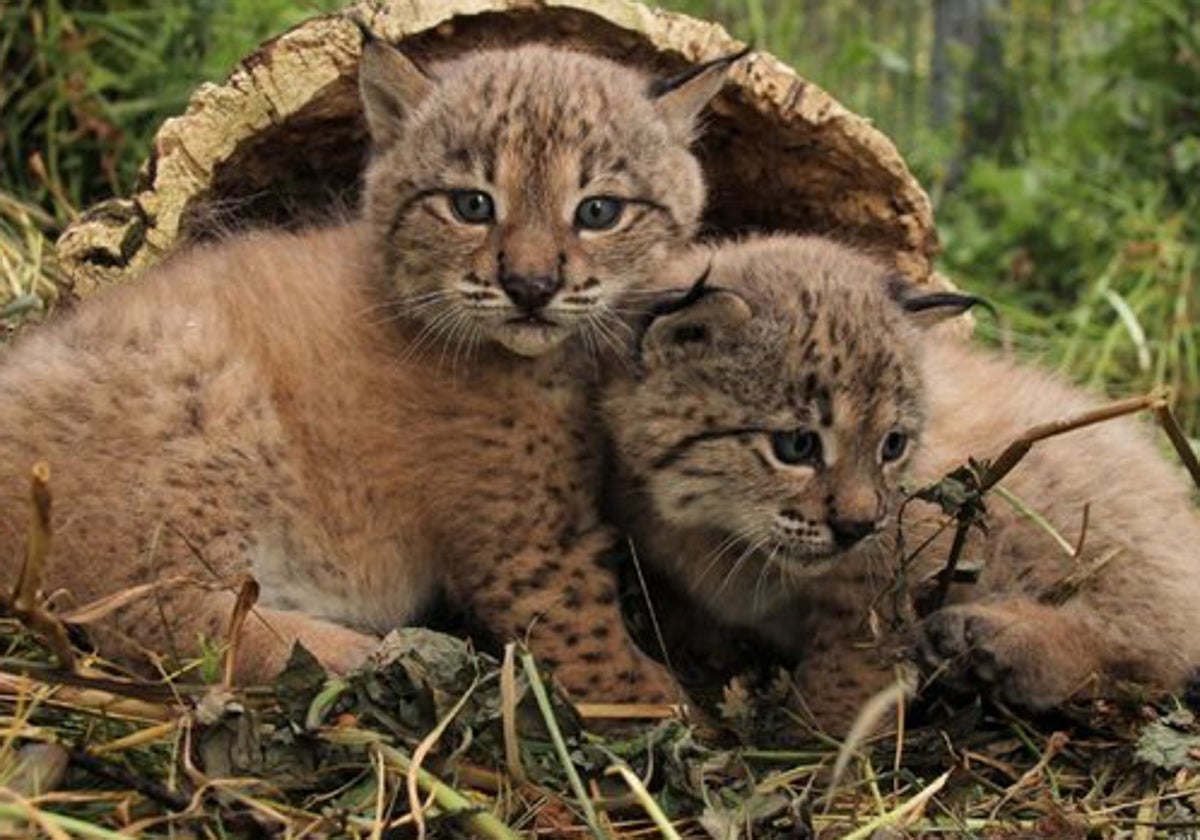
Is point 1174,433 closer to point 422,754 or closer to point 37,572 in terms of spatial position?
point 422,754

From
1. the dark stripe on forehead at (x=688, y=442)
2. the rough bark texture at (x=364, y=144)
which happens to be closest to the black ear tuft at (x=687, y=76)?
the rough bark texture at (x=364, y=144)

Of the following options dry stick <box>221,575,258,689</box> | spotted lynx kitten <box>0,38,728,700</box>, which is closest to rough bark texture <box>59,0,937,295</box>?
spotted lynx kitten <box>0,38,728,700</box>

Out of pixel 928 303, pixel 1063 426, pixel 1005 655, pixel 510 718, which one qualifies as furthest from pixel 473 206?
pixel 1005 655

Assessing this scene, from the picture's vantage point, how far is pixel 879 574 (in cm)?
395

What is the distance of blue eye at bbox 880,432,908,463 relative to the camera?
3820mm

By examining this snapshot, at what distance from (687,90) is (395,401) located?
45.7 inches

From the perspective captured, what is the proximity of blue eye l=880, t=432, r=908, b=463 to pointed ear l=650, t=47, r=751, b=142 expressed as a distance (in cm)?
109

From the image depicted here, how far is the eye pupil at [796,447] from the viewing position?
12.2ft

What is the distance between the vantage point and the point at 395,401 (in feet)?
13.0

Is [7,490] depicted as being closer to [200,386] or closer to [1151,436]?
[200,386]

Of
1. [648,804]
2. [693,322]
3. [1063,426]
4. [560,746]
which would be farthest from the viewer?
[693,322]

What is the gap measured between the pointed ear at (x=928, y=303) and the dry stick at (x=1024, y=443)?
1.52 ft

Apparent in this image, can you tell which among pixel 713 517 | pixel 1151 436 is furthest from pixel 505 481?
pixel 1151 436

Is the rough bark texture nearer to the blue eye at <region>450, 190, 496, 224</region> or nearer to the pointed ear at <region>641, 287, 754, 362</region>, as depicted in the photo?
the blue eye at <region>450, 190, 496, 224</region>
